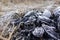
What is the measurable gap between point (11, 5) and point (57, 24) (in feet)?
3.34

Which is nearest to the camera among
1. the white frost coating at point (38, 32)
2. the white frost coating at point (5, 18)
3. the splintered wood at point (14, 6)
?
the white frost coating at point (38, 32)

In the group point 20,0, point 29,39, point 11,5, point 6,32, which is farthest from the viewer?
point 20,0

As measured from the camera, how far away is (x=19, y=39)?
184 cm

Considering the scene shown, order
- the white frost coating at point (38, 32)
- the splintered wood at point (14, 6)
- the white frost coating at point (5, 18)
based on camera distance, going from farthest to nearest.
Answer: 1. the white frost coating at point (5, 18)
2. the splintered wood at point (14, 6)
3. the white frost coating at point (38, 32)

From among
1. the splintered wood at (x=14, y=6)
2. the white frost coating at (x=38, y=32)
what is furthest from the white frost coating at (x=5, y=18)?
the white frost coating at (x=38, y=32)

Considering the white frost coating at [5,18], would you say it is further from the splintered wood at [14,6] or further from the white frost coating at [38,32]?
the white frost coating at [38,32]

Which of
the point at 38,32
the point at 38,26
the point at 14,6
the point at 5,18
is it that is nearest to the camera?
the point at 38,32

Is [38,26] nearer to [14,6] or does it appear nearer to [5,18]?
[5,18]

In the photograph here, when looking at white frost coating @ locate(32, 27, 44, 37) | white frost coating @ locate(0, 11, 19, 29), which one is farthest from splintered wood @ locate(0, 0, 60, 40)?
white frost coating @ locate(32, 27, 44, 37)

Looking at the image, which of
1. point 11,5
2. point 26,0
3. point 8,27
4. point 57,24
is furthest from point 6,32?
point 26,0

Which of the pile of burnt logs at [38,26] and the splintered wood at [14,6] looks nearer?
the pile of burnt logs at [38,26]

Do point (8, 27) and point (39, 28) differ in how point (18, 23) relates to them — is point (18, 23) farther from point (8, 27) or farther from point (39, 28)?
point (39, 28)

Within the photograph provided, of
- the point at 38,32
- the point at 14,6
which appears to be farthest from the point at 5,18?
the point at 38,32

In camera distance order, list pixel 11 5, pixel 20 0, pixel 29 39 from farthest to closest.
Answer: pixel 20 0, pixel 11 5, pixel 29 39
